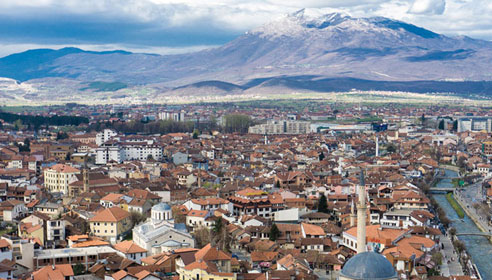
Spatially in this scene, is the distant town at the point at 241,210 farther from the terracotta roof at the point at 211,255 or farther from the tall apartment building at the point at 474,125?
the tall apartment building at the point at 474,125

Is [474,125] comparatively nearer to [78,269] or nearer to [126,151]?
[126,151]

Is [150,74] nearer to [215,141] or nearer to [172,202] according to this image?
[215,141]

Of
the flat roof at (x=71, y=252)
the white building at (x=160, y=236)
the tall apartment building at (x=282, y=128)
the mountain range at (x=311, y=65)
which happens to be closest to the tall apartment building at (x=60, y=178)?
the white building at (x=160, y=236)

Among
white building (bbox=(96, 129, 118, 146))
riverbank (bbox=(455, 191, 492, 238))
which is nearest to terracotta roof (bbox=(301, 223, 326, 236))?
riverbank (bbox=(455, 191, 492, 238))

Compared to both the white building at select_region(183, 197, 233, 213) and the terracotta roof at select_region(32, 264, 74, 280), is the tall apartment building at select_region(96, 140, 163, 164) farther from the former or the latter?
the terracotta roof at select_region(32, 264, 74, 280)

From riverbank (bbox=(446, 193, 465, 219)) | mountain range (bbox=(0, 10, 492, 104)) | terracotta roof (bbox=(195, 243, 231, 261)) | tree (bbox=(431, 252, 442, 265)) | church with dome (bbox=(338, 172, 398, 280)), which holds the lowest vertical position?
riverbank (bbox=(446, 193, 465, 219))

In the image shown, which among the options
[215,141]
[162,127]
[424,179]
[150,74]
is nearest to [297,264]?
[424,179]
